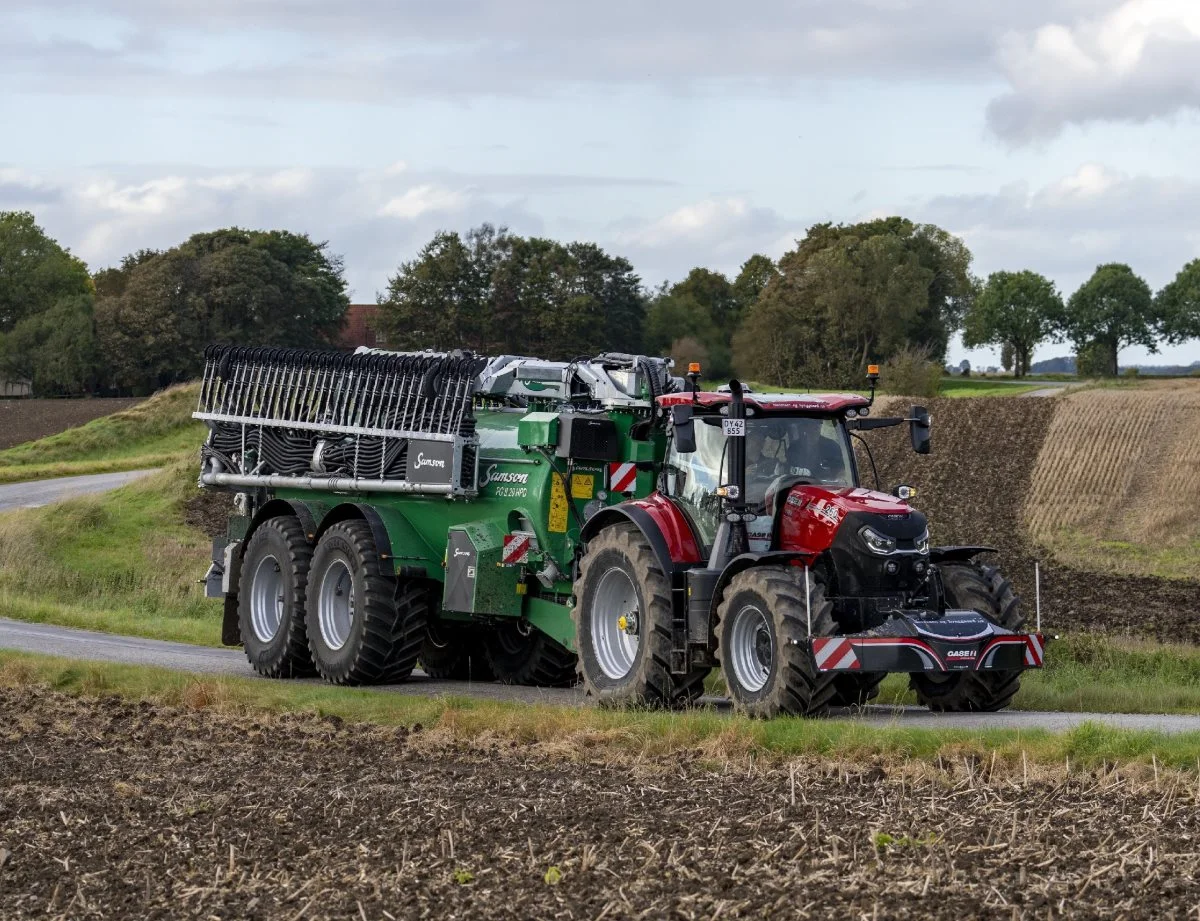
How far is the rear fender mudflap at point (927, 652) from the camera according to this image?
13.9 m

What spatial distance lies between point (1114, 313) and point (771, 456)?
11458 centimetres

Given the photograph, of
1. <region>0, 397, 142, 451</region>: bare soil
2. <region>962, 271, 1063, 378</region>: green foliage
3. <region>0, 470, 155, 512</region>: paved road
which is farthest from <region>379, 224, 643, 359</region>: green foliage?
<region>962, 271, 1063, 378</region>: green foliage

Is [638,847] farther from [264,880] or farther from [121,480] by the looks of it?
[121,480]

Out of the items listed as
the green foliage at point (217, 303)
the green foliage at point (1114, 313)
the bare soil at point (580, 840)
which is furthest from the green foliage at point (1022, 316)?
the bare soil at point (580, 840)

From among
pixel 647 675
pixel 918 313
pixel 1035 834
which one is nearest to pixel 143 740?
pixel 647 675

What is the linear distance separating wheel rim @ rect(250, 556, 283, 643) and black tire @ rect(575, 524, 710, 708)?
4986 millimetres

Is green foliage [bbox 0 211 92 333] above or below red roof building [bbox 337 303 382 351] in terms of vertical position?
above

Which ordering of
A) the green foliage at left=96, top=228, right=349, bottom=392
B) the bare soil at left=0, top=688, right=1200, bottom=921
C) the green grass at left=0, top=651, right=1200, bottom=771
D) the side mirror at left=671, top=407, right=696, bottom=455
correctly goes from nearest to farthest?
the bare soil at left=0, top=688, right=1200, bottom=921 < the green grass at left=0, top=651, right=1200, bottom=771 < the side mirror at left=671, top=407, right=696, bottom=455 < the green foliage at left=96, top=228, right=349, bottom=392

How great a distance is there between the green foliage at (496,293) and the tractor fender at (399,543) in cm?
3022

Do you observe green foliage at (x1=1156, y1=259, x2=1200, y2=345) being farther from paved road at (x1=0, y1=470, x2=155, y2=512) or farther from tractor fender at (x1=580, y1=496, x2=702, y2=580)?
tractor fender at (x1=580, y1=496, x2=702, y2=580)

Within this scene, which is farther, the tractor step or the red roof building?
the red roof building

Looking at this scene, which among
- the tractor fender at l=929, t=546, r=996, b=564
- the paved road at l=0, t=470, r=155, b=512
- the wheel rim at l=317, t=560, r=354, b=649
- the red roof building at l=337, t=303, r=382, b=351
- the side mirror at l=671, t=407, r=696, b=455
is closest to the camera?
the side mirror at l=671, t=407, r=696, b=455

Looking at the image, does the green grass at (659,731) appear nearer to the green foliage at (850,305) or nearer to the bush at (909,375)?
the green foliage at (850,305)

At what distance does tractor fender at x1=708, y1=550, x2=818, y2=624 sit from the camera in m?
14.6
